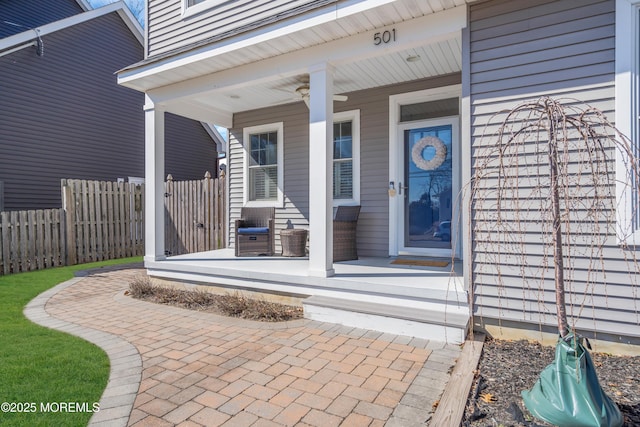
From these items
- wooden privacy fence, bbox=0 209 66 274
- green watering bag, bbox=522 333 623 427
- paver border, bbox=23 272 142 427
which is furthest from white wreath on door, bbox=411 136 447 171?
wooden privacy fence, bbox=0 209 66 274

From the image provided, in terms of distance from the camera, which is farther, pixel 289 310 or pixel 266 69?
pixel 266 69

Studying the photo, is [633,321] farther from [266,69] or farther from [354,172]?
[266,69]

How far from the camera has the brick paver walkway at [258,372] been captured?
2068 millimetres

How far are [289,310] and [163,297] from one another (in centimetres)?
177

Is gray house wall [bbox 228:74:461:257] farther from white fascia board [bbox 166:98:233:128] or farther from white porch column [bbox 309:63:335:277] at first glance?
white porch column [bbox 309:63:335:277]

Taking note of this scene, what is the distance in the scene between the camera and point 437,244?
16.8 feet

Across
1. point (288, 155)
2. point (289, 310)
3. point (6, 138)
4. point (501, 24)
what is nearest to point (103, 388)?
point (289, 310)

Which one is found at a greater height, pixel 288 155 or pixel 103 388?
pixel 288 155

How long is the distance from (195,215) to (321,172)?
14.8ft

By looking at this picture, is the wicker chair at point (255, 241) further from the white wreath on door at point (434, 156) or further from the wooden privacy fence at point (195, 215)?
the white wreath on door at point (434, 156)

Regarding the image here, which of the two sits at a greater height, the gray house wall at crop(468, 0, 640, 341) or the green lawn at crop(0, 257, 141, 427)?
the gray house wall at crop(468, 0, 640, 341)

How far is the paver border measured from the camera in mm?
2062

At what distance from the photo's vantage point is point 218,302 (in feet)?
14.1

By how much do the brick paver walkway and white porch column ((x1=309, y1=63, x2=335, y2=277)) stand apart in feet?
2.26
